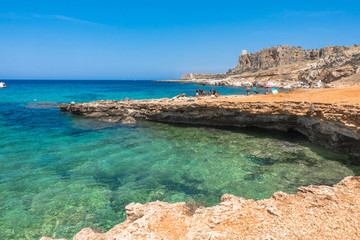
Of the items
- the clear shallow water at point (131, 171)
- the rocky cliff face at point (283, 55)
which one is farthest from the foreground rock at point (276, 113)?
the rocky cliff face at point (283, 55)

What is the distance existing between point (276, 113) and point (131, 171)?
12.2 meters

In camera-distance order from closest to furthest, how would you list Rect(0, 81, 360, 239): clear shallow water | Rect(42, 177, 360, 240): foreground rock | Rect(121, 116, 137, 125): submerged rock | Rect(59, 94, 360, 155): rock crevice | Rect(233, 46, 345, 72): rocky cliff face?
Rect(42, 177, 360, 240): foreground rock < Rect(0, 81, 360, 239): clear shallow water < Rect(59, 94, 360, 155): rock crevice < Rect(121, 116, 137, 125): submerged rock < Rect(233, 46, 345, 72): rocky cliff face

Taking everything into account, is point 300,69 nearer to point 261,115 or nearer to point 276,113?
point 261,115

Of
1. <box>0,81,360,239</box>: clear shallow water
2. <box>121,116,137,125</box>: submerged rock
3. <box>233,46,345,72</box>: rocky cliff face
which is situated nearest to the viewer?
<box>0,81,360,239</box>: clear shallow water

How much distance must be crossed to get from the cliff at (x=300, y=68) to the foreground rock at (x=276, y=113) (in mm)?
31020

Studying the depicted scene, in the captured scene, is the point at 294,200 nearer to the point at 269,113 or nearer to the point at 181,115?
the point at 269,113

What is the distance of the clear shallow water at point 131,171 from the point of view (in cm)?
818

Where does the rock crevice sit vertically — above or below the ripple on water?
above

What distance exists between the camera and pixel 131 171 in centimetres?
1163

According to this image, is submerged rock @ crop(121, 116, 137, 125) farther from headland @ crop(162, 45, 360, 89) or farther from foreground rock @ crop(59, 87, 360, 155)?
headland @ crop(162, 45, 360, 89)

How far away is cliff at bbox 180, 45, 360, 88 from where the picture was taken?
49812 millimetres

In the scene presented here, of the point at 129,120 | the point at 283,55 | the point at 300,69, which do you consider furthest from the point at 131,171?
the point at 283,55

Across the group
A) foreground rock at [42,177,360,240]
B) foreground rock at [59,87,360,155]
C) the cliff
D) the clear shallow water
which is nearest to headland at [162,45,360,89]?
the cliff

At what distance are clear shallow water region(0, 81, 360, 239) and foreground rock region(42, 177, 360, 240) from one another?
2.72m
